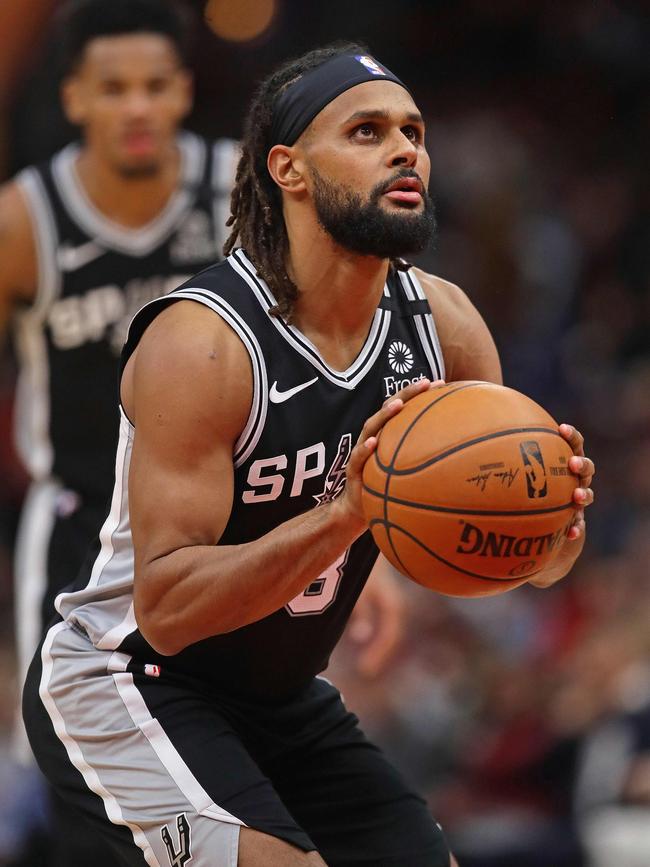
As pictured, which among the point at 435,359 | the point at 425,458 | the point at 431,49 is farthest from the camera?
the point at 431,49

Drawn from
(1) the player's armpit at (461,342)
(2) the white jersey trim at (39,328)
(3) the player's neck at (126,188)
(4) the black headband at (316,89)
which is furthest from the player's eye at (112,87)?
(1) the player's armpit at (461,342)

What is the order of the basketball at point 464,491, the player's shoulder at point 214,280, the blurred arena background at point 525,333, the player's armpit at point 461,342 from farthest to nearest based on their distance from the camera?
the blurred arena background at point 525,333 < the player's armpit at point 461,342 < the player's shoulder at point 214,280 < the basketball at point 464,491

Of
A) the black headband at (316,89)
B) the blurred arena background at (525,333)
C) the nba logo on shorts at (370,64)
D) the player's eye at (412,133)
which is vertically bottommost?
the blurred arena background at (525,333)

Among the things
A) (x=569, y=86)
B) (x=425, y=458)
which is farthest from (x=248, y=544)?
(x=569, y=86)

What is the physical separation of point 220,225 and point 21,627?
178 cm

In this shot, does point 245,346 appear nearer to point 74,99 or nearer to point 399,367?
point 399,367

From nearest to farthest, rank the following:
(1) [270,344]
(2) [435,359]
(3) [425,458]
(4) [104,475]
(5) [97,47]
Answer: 1. (3) [425,458]
2. (1) [270,344]
3. (2) [435,359]
4. (4) [104,475]
5. (5) [97,47]

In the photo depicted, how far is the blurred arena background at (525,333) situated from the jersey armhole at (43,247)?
1952 millimetres

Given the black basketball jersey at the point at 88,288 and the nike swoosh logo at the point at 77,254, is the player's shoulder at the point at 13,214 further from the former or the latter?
the nike swoosh logo at the point at 77,254

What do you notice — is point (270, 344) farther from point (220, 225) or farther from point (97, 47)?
point (97, 47)

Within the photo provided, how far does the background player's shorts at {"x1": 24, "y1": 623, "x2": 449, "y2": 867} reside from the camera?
132 inches

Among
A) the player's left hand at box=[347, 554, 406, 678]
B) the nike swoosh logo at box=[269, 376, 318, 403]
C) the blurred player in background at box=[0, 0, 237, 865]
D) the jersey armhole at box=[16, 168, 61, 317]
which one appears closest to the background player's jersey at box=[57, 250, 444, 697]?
the nike swoosh logo at box=[269, 376, 318, 403]

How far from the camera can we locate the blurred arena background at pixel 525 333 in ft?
23.0

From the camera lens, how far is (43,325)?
5.76m
